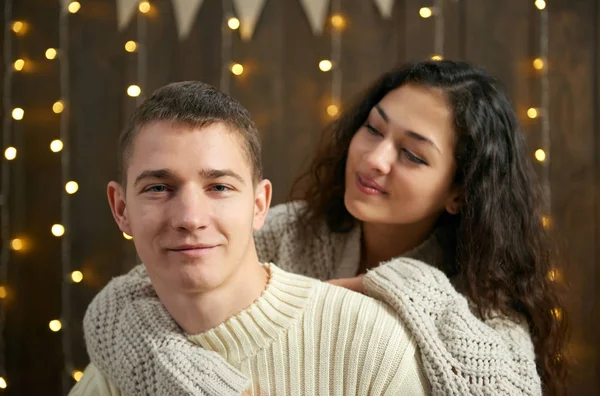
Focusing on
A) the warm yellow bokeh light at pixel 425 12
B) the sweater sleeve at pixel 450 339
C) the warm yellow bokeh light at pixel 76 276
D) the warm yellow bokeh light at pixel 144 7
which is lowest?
the warm yellow bokeh light at pixel 76 276

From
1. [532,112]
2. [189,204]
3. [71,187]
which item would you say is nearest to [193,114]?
[189,204]

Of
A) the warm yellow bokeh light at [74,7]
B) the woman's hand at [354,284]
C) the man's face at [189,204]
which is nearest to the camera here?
the man's face at [189,204]

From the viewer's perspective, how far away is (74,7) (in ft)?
7.16

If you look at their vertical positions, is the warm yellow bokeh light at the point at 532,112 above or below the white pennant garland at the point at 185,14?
below

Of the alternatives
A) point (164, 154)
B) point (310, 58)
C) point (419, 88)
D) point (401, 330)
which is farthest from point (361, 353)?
point (310, 58)

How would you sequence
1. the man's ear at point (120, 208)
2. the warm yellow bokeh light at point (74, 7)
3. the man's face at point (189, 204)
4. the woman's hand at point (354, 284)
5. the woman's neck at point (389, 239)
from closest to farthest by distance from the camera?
the man's face at point (189, 204)
the man's ear at point (120, 208)
the woman's hand at point (354, 284)
the woman's neck at point (389, 239)
the warm yellow bokeh light at point (74, 7)

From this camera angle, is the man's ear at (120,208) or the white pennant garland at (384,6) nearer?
the man's ear at (120,208)

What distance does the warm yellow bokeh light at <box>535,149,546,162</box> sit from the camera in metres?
2.20

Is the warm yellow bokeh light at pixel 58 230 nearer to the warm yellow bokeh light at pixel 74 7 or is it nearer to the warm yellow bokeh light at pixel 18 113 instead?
the warm yellow bokeh light at pixel 18 113

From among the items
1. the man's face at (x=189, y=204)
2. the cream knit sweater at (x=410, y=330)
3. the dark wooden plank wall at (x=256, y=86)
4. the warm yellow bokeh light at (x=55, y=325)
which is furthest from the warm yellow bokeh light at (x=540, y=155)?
the warm yellow bokeh light at (x=55, y=325)

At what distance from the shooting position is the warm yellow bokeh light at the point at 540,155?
2197 mm

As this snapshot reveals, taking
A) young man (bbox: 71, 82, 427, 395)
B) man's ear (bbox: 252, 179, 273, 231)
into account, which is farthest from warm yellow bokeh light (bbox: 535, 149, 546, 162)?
man's ear (bbox: 252, 179, 273, 231)

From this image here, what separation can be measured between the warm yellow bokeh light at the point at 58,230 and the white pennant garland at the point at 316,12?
1099 millimetres

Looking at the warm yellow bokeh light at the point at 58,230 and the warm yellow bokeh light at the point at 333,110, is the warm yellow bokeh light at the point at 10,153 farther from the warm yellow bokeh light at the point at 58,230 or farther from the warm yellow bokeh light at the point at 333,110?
the warm yellow bokeh light at the point at 333,110
